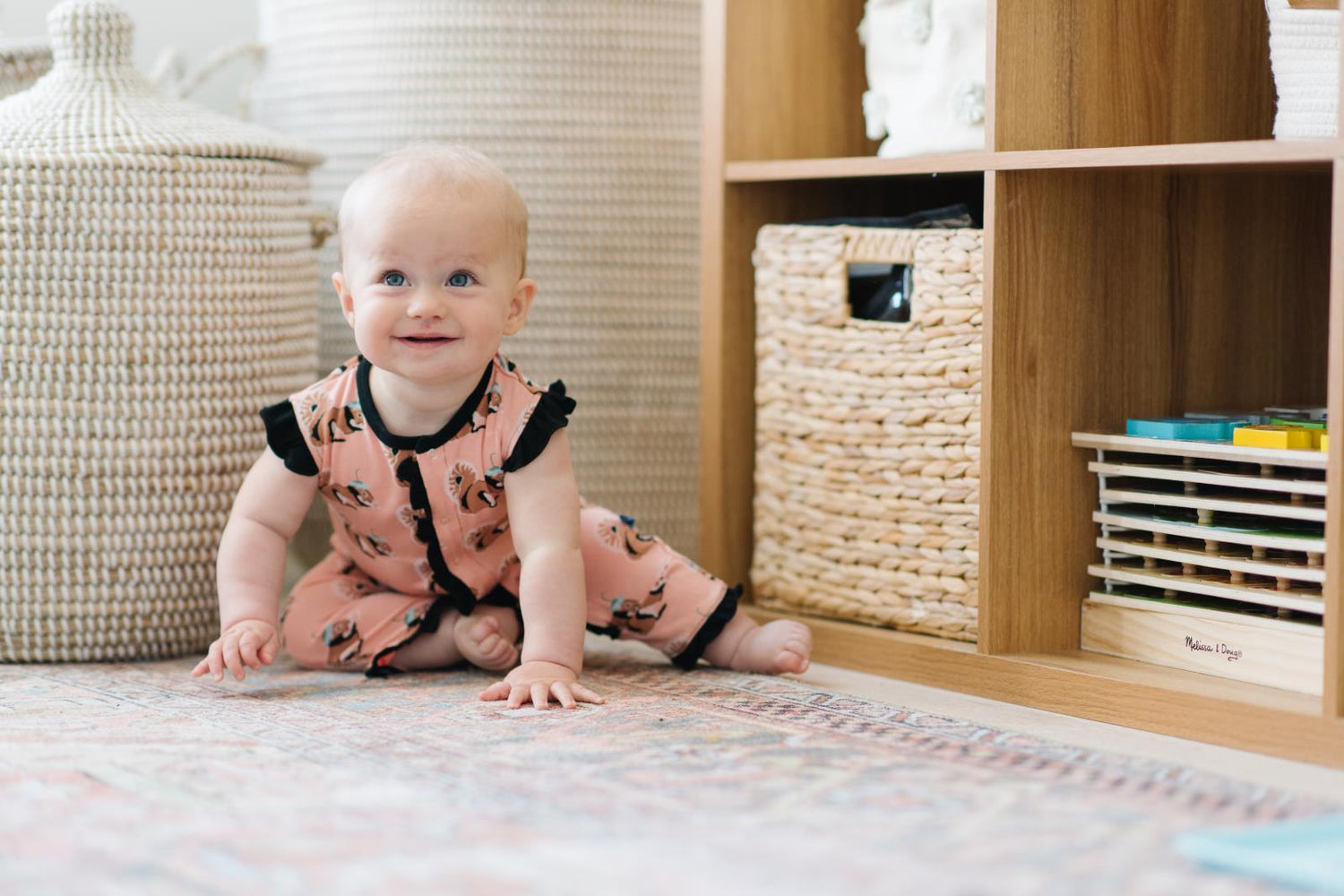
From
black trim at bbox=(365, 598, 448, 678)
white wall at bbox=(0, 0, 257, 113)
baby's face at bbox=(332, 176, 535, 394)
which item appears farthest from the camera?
white wall at bbox=(0, 0, 257, 113)

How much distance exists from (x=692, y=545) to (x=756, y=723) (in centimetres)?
62

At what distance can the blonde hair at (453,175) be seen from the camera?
116 cm

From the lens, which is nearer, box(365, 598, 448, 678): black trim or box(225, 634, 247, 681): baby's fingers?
box(225, 634, 247, 681): baby's fingers

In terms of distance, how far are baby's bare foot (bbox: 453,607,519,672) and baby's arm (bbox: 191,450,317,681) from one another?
0.14m

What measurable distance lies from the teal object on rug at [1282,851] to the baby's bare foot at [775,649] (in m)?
0.47

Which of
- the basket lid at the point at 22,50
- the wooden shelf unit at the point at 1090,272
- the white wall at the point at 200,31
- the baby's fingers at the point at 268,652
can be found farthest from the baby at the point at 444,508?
the white wall at the point at 200,31

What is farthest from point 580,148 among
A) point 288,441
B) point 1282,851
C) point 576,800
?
point 1282,851

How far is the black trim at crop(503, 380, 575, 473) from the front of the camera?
120 cm

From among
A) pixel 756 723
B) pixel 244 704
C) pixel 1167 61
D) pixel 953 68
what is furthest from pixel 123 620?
pixel 1167 61

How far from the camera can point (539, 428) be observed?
1.20 m

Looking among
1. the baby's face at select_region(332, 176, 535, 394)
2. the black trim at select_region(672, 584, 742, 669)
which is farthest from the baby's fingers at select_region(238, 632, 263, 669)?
the black trim at select_region(672, 584, 742, 669)

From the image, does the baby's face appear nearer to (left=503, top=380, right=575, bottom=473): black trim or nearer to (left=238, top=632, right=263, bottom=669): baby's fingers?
(left=503, top=380, right=575, bottom=473): black trim

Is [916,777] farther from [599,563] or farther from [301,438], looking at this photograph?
[301,438]

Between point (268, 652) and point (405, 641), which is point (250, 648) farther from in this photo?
point (405, 641)
